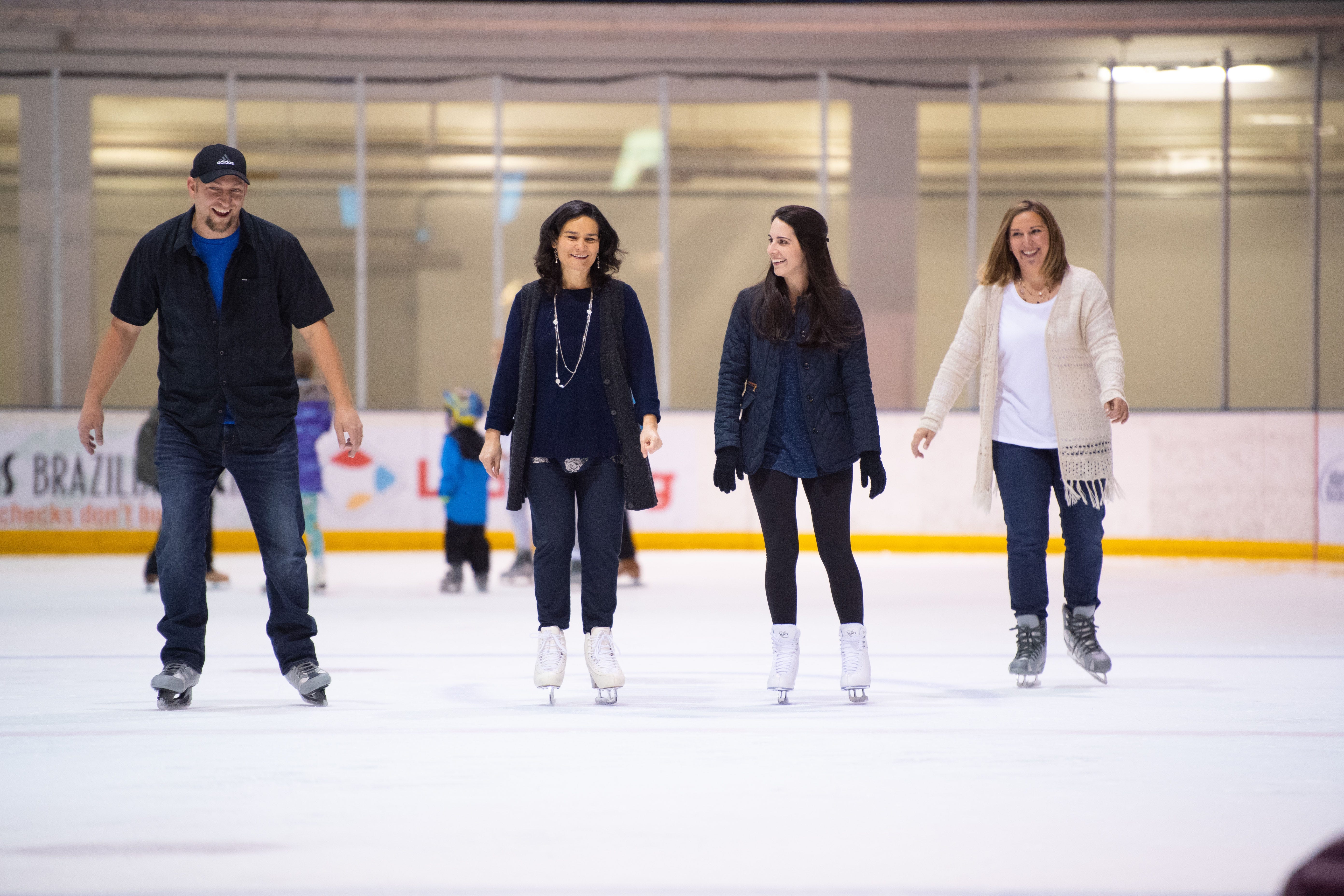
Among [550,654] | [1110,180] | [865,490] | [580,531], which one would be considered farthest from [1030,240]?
[1110,180]

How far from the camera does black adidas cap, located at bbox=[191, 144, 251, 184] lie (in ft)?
13.3

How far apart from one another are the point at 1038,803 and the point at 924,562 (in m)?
7.96

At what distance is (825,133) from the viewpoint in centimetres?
1375

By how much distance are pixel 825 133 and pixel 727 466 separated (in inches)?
395

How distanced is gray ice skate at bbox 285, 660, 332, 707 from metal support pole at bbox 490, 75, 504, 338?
9.68 meters

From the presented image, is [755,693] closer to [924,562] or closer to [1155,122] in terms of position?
[924,562]

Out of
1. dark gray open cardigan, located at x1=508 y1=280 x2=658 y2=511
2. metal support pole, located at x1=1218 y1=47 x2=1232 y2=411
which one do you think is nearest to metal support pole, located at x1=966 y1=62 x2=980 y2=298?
metal support pole, located at x1=1218 y1=47 x2=1232 y2=411

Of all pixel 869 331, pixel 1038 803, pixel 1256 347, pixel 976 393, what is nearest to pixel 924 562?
pixel 976 393

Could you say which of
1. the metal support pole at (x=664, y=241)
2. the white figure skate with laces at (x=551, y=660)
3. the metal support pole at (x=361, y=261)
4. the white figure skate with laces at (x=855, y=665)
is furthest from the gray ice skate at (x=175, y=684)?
the metal support pole at (x=664, y=241)

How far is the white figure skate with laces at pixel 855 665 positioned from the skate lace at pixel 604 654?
25.2 inches

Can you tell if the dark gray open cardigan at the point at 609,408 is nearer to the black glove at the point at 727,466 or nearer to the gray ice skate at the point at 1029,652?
the black glove at the point at 727,466

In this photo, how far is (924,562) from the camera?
1079 cm

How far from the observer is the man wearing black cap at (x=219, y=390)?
13.4ft

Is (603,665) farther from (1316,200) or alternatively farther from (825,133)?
(1316,200)
